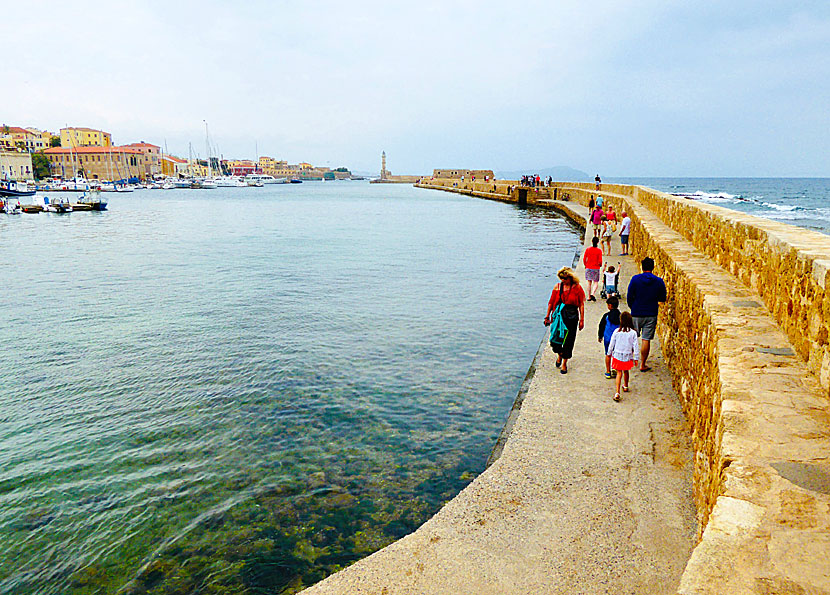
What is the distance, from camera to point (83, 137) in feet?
483

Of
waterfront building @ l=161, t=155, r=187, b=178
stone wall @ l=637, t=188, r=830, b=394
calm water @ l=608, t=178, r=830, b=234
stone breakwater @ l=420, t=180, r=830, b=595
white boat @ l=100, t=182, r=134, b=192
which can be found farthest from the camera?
waterfront building @ l=161, t=155, r=187, b=178

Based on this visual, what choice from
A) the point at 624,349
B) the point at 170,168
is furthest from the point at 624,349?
the point at 170,168

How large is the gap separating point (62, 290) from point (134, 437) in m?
12.8

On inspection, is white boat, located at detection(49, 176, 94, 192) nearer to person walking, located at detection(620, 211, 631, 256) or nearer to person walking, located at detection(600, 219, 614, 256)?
person walking, located at detection(600, 219, 614, 256)

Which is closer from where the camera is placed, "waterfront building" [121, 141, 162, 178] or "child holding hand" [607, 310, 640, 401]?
"child holding hand" [607, 310, 640, 401]

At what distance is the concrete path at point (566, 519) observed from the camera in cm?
372

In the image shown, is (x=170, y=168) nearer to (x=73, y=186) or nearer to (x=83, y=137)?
(x=83, y=137)

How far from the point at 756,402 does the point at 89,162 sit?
157 metres

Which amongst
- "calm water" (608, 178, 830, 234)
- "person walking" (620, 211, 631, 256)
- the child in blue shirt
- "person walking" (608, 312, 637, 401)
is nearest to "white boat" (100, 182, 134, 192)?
"calm water" (608, 178, 830, 234)

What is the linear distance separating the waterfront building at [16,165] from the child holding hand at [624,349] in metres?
128

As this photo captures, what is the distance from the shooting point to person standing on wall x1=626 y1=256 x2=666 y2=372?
23.9 ft

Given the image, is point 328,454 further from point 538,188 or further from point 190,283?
point 538,188

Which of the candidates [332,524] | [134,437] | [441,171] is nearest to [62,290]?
[134,437]

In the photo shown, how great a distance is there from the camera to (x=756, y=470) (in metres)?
2.87
